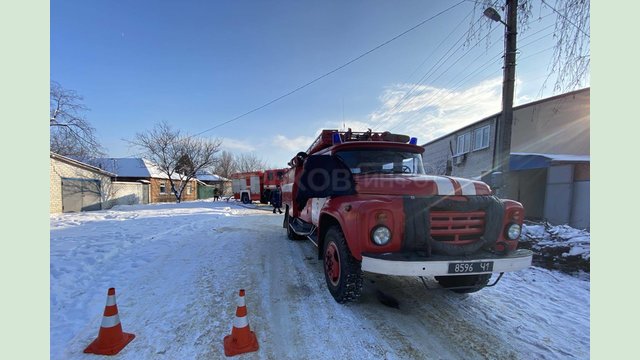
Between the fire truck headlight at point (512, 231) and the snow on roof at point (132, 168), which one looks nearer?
the fire truck headlight at point (512, 231)

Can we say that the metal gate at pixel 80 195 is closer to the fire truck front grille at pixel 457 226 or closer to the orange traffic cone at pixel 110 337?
the orange traffic cone at pixel 110 337

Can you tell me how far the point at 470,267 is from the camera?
10.1 ft

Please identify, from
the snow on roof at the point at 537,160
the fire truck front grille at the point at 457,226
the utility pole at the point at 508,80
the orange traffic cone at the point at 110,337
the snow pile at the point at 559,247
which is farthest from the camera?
the snow on roof at the point at 537,160

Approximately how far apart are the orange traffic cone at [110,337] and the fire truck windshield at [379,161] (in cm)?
339

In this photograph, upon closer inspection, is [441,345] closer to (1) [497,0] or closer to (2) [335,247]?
(2) [335,247]

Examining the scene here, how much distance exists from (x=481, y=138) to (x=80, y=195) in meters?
24.8

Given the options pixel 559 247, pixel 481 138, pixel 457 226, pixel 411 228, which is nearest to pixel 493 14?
pixel 559 247

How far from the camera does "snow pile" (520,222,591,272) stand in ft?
17.6

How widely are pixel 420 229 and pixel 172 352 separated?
2.85 metres

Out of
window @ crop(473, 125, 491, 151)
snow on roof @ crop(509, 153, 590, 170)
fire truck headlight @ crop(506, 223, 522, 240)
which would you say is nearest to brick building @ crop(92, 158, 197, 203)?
window @ crop(473, 125, 491, 151)

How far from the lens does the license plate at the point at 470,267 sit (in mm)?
3031

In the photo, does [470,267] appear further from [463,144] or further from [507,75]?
[463,144]

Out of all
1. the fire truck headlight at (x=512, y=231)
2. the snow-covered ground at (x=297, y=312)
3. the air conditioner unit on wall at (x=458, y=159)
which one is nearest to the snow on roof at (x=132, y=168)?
the air conditioner unit on wall at (x=458, y=159)

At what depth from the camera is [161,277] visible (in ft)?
16.1
